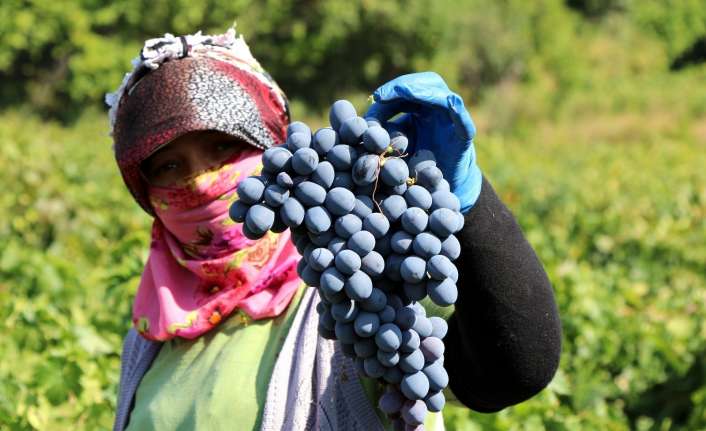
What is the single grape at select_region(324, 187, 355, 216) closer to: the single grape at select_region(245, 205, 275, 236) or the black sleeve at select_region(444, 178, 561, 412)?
the single grape at select_region(245, 205, 275, 236)

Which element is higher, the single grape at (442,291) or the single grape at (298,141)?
the single grape at (298,141)

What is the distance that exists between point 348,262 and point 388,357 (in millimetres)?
139

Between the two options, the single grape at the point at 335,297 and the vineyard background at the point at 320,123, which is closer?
the single grape at the point at 335,297

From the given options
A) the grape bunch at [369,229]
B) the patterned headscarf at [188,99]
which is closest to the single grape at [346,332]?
the grape bunch at [369,229]

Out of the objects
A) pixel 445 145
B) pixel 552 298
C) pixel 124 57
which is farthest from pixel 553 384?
pixel 124 57

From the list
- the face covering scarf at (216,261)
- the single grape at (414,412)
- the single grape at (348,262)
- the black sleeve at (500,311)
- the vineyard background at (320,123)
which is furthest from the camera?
the vineyard background at (320,123)

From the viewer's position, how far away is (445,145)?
1245mm

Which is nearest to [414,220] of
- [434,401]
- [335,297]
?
[335,297]

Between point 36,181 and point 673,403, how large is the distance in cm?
376

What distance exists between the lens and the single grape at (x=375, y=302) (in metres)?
1.12

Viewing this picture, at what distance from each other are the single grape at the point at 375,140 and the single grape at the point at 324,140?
0.04m

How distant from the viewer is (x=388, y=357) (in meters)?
1.13

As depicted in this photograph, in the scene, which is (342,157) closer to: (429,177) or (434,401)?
(429,177)

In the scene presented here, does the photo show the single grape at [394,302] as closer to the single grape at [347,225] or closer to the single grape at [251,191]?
the single grape at [347,225]
